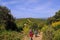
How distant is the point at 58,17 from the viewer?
43219 mm

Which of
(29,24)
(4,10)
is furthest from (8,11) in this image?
(29,24)

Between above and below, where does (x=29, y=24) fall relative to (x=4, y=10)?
below

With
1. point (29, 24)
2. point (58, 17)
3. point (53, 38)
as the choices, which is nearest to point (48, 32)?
point (53, 38)

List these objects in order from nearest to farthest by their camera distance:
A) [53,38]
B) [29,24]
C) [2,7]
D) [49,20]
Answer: [53,38] < [29,24] < [2,7] < [49,20]

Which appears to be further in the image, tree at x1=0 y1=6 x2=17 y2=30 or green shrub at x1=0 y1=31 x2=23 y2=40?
tree at x1=0 y1=6 x2=17 y2=30

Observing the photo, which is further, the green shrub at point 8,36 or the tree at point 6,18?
the tree at point 6,18

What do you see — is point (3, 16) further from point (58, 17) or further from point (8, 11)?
point (58, 17)

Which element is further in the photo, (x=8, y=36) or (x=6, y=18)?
(x=6, y=18)

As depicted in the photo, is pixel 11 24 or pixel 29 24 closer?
pixel 29 24

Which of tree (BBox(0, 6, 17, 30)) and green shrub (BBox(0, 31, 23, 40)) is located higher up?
tree (BBox(0, 6, 17, 30))

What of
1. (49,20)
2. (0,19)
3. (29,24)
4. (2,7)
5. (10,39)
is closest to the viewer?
(10,39)

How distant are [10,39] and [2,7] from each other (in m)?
17.5

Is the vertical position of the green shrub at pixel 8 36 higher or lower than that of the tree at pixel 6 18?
lower

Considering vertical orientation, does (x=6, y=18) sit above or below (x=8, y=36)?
above
